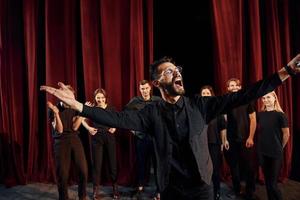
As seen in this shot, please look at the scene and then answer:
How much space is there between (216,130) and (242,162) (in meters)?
0.52

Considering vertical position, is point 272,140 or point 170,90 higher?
point 170,90

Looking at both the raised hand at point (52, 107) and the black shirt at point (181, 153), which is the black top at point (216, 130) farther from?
the black shirt at point (181, 153)

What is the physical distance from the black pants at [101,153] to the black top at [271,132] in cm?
190

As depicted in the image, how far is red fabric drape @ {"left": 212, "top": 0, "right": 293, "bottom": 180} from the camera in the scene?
5.64 metres

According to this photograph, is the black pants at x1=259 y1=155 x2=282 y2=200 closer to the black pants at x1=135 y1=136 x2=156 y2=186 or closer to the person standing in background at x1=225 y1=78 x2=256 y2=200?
the person standing in background at x1=225 y1=78 x2=256 y2=200

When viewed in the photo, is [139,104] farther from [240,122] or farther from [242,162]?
[242,162]

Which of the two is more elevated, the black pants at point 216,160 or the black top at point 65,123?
the black top at point 65,123

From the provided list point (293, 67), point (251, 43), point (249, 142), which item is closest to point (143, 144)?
point (249, 142)

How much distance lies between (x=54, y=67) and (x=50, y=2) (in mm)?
992

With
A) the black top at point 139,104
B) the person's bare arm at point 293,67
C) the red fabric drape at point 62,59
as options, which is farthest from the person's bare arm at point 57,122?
the person's bare arm at point 293,67

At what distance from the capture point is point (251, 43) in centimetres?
568

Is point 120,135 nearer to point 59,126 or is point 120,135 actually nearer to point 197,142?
point 59,126

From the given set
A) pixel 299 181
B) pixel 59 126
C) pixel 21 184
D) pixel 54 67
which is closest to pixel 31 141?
pixel 21 184

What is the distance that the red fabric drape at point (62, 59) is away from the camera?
225 inches
